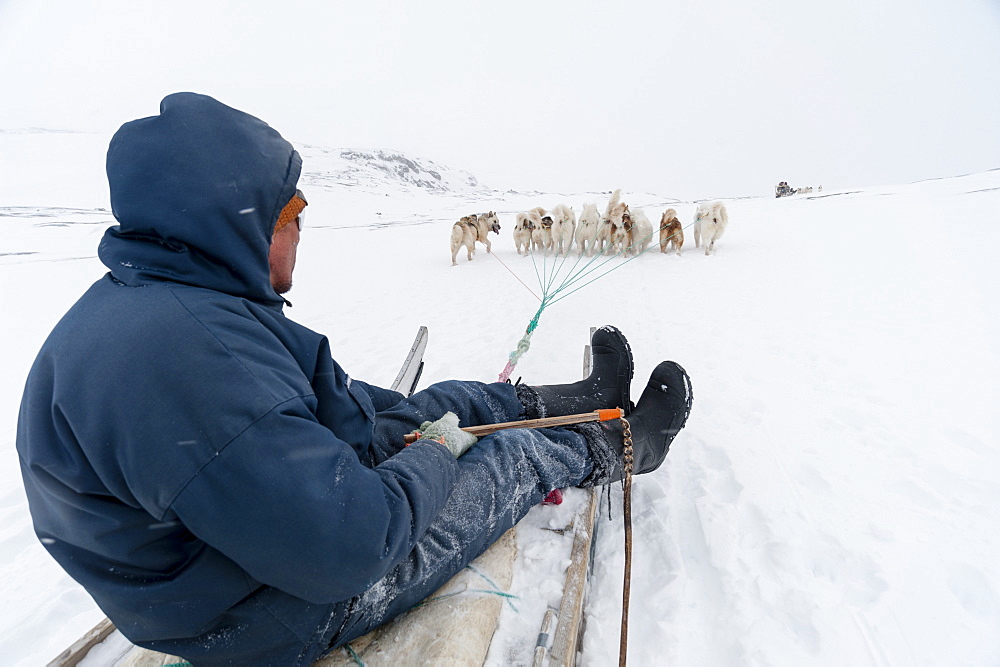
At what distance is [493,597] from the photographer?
1499 millimetres

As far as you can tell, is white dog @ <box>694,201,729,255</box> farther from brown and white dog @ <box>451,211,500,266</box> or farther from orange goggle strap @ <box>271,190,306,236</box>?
orange goggle strap @ <box>271,190,306,236</box>

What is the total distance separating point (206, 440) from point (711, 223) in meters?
10.3

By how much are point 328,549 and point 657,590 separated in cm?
139

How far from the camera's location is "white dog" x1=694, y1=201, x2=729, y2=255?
9.57m

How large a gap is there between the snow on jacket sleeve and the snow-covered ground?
66 centimetres

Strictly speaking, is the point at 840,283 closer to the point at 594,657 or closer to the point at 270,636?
the point at 594,657

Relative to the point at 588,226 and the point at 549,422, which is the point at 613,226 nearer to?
the point at 588,226

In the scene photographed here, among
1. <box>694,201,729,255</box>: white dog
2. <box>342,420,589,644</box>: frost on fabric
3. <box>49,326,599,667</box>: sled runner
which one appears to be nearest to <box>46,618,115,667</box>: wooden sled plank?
<box>49,326,599,667</box>: sled runner

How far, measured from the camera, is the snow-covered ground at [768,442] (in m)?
1.62

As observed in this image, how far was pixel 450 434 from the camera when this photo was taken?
1.72 metres

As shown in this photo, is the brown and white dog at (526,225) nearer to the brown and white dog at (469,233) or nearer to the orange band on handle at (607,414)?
the brown and white dog at (469,233)

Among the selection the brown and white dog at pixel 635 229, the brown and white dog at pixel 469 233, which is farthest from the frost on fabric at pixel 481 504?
the brown and white dog at pixel 635 229

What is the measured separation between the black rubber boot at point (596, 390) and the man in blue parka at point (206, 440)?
3.37ft

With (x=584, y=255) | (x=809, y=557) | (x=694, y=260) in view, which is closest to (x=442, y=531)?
(x=809, y=557)
